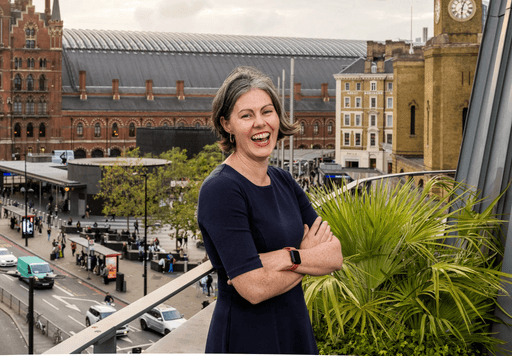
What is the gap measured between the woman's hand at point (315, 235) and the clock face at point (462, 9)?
36.0m

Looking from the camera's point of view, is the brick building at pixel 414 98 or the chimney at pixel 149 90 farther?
the chimney at pixel 149 90

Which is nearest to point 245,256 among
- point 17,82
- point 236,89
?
point 236,89

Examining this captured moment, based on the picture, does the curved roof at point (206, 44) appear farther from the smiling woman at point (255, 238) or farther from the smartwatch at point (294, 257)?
the smartwatch at point (294, 257)

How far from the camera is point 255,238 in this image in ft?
9.08

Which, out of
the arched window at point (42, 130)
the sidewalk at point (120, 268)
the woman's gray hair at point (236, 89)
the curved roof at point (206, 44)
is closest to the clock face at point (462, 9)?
the sidewalk at point (120, 268)

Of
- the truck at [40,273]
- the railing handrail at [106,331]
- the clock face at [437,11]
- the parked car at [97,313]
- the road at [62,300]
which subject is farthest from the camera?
the clock face at [437,11]

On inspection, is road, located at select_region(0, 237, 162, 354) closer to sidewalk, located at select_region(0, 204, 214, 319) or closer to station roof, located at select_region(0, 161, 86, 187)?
sidewalk, located at select_region(0, 204, 214, 319)

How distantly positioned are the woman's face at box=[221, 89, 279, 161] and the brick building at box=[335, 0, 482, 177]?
34.9m

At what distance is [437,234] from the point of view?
440 cm

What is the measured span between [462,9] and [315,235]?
36721 mm

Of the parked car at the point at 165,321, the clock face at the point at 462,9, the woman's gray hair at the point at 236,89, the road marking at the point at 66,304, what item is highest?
the clock face at the point at 462,9

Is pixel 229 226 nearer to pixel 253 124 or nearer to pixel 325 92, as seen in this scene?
pixel 253 124

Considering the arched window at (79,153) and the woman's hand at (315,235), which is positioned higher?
the woman's hand at (315,235)

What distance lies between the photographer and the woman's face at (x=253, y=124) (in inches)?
113
